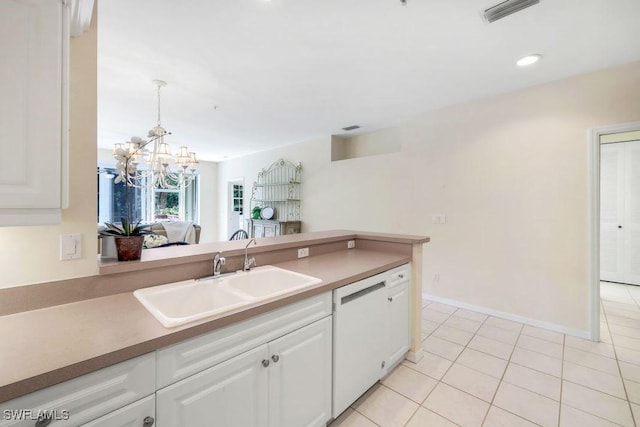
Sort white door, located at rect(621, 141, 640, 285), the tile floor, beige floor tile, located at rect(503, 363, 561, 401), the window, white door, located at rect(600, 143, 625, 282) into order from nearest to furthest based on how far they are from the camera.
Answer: the tile floor
beige floor tile, located at rect(503, 363, 561, 401)
white door, located at rect(621, 141, 640, 285)
white door, located at rect(600, 143, 625, 282)
the window

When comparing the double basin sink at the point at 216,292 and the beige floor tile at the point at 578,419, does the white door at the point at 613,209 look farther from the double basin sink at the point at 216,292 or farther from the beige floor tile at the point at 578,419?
the double basin sink at the point at 216,292

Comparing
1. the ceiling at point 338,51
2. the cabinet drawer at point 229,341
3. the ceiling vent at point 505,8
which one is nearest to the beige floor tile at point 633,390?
the cabinet drawer at point 229,341

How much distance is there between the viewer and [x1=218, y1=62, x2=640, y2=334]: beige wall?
8.75 ft

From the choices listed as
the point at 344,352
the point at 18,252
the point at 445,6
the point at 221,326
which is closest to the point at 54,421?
the point at 221,326

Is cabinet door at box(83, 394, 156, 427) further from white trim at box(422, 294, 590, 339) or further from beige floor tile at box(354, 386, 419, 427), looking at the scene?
white trim at box(422, 294, 590, 339)

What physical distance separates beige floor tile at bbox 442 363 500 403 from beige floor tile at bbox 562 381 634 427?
43cm

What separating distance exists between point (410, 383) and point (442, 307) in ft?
5.72

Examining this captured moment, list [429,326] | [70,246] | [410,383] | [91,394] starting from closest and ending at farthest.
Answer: [91,394], [70,246], [410,383], [429,326]

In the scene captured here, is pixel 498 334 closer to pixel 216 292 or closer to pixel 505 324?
pixel 505 324

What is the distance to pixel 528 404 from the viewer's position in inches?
70.7

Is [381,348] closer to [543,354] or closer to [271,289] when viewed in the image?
[271,289]

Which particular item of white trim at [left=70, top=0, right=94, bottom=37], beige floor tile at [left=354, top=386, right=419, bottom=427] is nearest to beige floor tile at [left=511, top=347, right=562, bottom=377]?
beige floor tile at [left=354, top=386, right=419, bottom=427]

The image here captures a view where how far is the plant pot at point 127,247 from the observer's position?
137 centimetres

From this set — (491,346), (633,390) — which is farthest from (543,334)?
(633,390)
